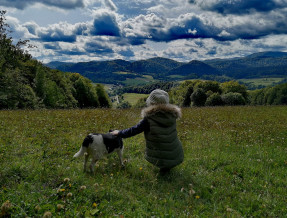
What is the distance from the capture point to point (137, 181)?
530 centimetres

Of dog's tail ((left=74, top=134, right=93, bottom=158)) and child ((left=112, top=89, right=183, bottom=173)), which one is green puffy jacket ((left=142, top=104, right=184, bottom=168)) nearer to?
child ((left=112, top=89, right=183, bottom=173))

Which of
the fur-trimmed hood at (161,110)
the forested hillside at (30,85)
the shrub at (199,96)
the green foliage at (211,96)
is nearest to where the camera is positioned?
the fur-trimmed hood at (161,110)

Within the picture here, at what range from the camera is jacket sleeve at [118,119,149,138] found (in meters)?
5.61

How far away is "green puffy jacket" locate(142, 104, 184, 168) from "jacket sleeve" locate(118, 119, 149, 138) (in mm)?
141

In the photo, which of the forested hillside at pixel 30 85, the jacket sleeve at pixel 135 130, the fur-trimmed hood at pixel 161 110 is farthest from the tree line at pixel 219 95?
the jacket sleeve at pixel 135 130

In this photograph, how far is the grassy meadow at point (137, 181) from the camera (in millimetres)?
4020

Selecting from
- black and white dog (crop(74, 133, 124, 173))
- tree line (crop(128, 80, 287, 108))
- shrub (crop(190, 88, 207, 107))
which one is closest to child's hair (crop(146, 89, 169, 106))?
black and white dog (crop(74, 133, 124, 173))

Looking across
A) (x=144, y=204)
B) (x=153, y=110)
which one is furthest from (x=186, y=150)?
(x=144, y=204)

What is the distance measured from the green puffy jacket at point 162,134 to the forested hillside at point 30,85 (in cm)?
1304

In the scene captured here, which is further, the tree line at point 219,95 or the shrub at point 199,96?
the shrub at point 199,96

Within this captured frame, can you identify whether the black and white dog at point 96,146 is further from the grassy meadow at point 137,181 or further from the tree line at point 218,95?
the tree line at point 218,95

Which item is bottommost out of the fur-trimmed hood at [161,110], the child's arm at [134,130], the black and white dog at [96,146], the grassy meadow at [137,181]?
the grassy meadow at [137,181]

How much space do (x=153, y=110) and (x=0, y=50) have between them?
113 feet

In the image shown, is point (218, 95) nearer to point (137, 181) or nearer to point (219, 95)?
point (219, 95)
